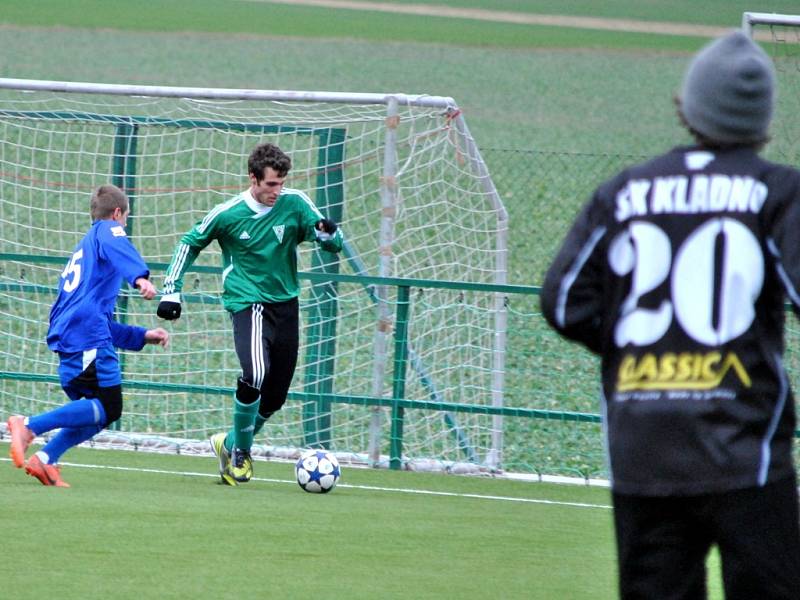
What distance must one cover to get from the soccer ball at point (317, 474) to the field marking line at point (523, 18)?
45.0 meters

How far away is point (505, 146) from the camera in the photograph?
3058 centimetres

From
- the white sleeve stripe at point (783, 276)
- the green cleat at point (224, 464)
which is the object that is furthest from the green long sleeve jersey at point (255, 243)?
the white sleeve stripe at point (783, 276)

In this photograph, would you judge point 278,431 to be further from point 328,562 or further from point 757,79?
point 757,79

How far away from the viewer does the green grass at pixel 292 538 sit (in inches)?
236

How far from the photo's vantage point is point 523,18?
57781 mm

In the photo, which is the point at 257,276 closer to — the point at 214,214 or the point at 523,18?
the point at 214,214

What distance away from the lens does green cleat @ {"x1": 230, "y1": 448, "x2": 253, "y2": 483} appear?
8641 millimetres

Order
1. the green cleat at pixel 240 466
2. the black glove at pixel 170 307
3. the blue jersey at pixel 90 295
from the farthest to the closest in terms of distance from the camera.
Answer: the green cleat at pixel 240 466, the black glove at pixel 170 307, the blue jersey at pixel 90 295

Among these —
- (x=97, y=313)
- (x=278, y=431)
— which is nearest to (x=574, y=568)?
(x=97, y=313)

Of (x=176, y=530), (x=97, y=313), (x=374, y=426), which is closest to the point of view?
(x=176, y=530)

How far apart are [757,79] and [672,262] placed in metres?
0.45

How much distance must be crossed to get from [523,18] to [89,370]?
51.2 metres

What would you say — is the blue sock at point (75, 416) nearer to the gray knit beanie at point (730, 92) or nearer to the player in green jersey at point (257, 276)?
the player in green jersey at point (257, 276)

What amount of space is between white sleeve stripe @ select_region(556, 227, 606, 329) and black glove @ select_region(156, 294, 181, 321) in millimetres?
5097
